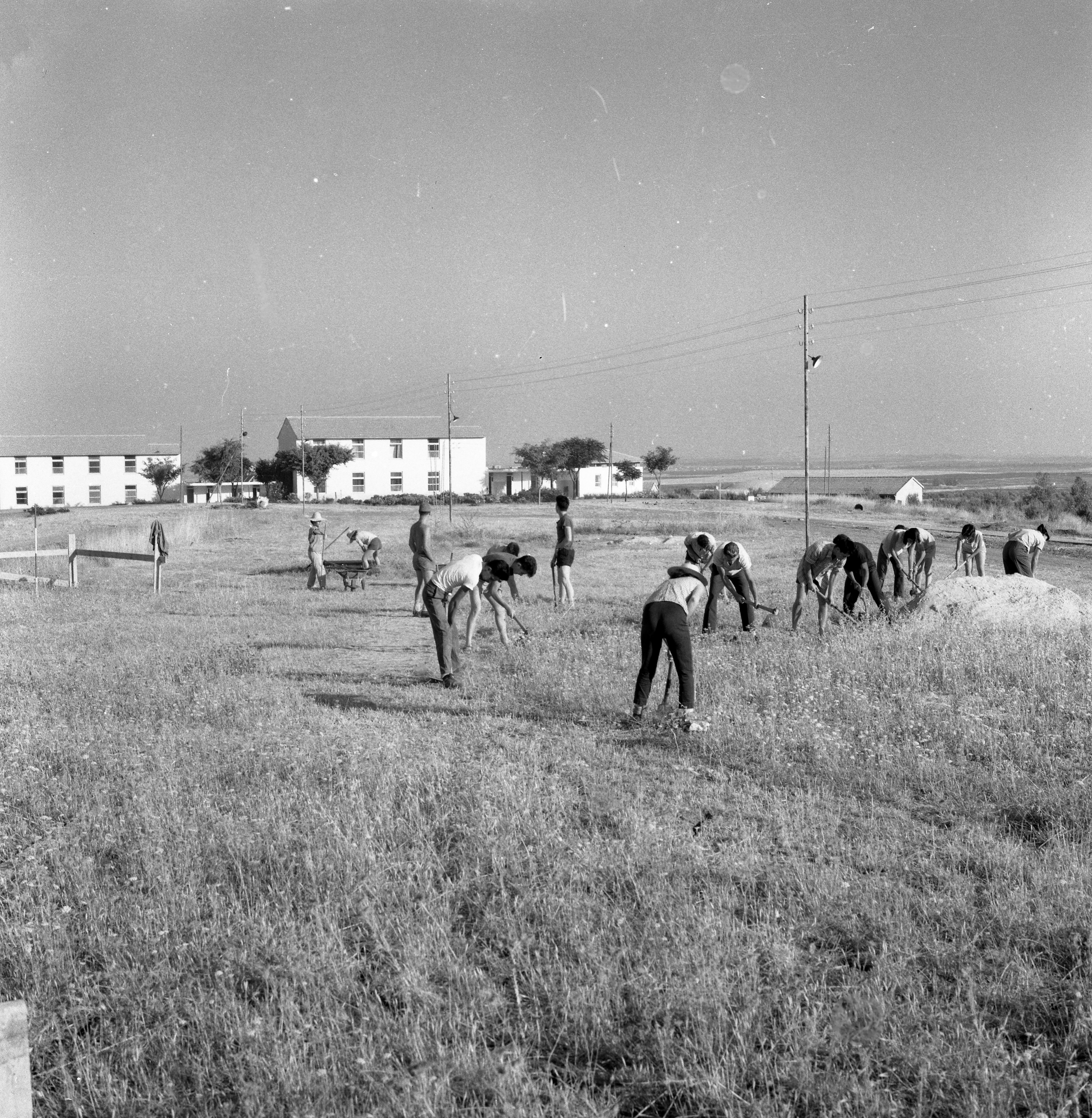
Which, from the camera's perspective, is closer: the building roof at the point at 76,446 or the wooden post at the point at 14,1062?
the wooden post at the point at 14,1062

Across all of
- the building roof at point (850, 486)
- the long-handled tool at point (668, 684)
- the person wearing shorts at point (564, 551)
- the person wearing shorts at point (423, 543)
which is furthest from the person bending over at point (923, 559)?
the building roof at point (850, 486)

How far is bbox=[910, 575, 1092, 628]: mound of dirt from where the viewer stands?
12125 mm

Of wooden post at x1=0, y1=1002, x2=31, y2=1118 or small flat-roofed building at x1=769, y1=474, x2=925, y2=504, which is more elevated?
small flat-roofed building at x1=769, y1=474, x2=925, y2=504

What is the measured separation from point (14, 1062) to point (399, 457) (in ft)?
270

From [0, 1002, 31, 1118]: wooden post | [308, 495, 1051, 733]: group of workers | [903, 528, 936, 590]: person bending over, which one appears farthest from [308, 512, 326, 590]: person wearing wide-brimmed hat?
[0, 1002, 31, 1118]: wooden post

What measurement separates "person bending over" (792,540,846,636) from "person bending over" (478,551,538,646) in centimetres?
312

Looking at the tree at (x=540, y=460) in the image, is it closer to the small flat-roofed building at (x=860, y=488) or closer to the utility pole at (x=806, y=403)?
the small flat-roofed building at (x=860, y=488)

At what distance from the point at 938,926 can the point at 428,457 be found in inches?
3218

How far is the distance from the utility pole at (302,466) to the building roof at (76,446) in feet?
43.1

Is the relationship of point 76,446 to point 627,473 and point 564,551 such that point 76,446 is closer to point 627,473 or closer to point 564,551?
point 627,473

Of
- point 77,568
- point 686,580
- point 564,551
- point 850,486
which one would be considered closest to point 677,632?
point 686,580

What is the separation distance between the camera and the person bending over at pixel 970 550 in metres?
15.5

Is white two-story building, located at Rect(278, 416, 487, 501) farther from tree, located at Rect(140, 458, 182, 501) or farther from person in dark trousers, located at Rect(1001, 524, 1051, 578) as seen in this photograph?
person in dark trousers, located at Rect(1001, 524, 1051, 578)

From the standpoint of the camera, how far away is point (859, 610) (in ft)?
50.2
